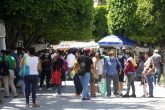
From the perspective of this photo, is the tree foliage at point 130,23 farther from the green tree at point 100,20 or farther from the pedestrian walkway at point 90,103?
the pedestrian walkway at point 90,103

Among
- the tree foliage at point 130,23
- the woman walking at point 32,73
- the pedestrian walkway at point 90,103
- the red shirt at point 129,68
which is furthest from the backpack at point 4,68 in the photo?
the tree foliage at point 130,23

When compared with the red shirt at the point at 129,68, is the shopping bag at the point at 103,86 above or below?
below

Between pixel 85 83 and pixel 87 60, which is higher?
pixel 87 60

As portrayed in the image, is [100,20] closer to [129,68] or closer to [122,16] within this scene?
[122,16]

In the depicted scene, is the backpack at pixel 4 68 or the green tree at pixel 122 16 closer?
the backpack at pixel 4 68

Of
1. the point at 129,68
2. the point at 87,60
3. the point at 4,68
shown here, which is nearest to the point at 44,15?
the point at 4,68

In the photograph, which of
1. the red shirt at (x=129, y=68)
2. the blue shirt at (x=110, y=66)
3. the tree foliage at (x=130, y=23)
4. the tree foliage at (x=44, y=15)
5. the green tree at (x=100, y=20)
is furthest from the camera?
the green tree at (x=100, y=20)

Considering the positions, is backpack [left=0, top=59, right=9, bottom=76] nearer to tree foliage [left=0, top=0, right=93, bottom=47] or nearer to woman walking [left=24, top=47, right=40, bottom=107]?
woman walking [left=24, top=47, right=40, bottom=107]

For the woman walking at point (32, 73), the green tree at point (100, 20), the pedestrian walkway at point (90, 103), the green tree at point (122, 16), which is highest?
the green tree at point (100, 20)

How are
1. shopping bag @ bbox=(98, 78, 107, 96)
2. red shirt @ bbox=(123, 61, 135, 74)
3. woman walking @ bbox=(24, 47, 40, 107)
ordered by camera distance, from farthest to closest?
shopping bag @ bbox=(98, 78, 107, 96) → red shirt @ bbox=(123, 61, 135, 74) → woman walking @ bbox=(24, 47, 40, 107)

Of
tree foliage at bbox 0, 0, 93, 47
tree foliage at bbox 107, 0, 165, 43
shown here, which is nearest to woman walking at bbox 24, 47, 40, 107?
tree foliage at bbox 0, 0, 93, 47

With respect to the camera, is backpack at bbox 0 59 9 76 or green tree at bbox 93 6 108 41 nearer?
backpack at bbox 0 59 9 76

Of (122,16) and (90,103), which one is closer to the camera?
(90,103)

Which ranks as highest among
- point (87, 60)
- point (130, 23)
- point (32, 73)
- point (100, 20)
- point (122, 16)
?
point (100, 20)
